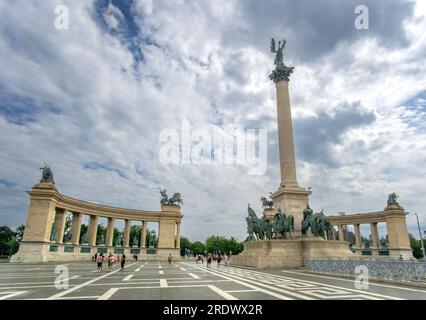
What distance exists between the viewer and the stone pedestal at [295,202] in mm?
31616

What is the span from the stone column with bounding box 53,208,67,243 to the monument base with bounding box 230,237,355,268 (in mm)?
39729

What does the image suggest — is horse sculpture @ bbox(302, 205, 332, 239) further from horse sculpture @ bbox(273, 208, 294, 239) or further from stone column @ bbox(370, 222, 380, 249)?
stone column @ bbox(370, 222, 380, 249)

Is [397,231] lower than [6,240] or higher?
higher

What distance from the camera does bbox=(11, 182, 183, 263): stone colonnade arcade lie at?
4462 cm

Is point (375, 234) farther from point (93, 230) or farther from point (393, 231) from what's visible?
point (93, 230)

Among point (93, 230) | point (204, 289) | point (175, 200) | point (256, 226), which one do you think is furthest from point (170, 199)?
point (204, 289)

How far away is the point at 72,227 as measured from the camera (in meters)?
58.5

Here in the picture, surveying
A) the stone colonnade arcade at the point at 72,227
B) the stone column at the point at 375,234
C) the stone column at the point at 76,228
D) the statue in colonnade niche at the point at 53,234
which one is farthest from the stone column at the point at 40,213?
the stone column at the point at 375,234

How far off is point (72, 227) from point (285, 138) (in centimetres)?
4835

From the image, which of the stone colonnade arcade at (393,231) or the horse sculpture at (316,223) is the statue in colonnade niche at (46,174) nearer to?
the horse sculpture at (316,223)

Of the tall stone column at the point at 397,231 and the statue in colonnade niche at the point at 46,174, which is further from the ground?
the statue in colonnade niche at the point at 46,174
